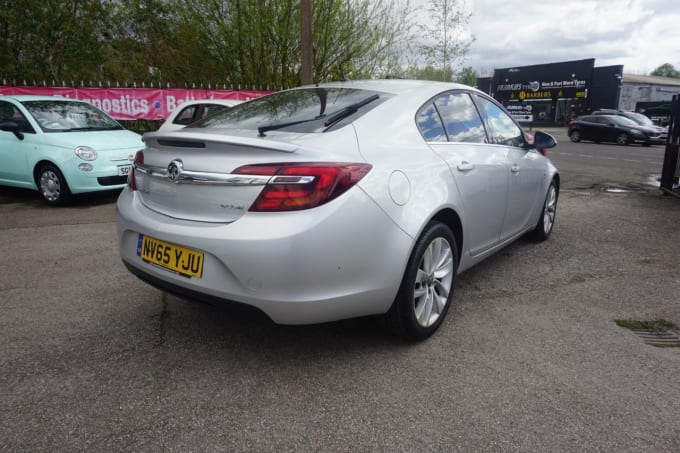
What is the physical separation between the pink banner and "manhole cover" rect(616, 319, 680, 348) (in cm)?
1102

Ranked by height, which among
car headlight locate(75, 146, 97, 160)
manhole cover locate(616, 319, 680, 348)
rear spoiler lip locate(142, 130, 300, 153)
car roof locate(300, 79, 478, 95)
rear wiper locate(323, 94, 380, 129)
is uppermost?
car roof locate(300, 79, 478, 95)

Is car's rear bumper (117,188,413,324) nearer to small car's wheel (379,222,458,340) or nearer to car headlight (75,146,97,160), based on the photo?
small car's wheel (379,222,458,340)

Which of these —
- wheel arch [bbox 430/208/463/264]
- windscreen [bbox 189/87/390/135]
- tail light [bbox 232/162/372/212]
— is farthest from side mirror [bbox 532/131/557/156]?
tail light [bbox 232/162/372/212]

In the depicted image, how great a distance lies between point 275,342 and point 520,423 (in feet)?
4.53

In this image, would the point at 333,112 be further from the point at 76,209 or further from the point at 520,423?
the point at 76,209

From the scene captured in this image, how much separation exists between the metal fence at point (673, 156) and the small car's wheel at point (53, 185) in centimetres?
932

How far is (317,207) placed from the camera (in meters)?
2.28

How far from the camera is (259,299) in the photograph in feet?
7.59

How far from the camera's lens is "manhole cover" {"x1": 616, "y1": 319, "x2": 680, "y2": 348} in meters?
3.01

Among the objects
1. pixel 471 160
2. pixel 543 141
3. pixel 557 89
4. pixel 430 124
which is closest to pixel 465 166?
pixel 471 160

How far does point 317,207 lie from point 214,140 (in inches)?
24.8

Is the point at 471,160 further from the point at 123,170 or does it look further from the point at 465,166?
the point at 123,170

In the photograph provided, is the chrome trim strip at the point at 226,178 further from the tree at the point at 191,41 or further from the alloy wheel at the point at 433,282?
the tree at the point at 191,41

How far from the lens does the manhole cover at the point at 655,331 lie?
3008 mm
